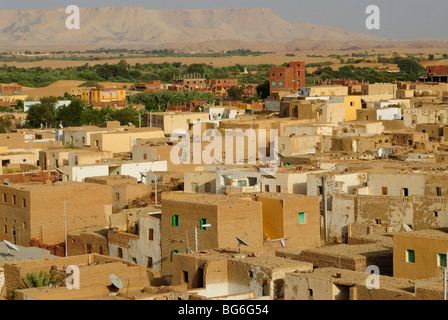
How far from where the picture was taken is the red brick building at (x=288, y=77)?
6519 cm

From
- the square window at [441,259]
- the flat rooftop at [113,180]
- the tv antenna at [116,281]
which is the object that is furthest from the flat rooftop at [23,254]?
the square window at [441,259]

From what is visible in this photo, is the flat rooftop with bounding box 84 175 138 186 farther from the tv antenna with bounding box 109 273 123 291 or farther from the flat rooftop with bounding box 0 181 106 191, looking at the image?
the tv antenna with bounding box 109 273 123 291

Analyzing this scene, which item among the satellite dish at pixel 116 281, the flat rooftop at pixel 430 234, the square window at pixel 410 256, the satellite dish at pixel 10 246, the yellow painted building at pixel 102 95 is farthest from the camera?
the yellow painted building at pixel 102 95

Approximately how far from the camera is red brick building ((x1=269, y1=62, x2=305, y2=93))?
6519 centimetres

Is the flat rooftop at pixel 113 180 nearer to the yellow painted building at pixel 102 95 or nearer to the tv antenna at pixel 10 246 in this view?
the tv antenna at pixel 10 246

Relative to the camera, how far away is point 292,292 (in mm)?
15609

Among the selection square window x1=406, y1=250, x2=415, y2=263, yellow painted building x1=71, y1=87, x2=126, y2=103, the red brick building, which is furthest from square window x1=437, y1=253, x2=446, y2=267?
yellow painted building x1=71, y1=87, x2=126, y2=103

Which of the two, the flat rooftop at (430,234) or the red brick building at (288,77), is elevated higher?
the red brick building at (288,77)

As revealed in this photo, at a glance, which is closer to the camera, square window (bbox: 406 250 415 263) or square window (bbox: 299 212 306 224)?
square window (bbox: 406 250 415 263)

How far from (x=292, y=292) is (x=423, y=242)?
2710mm
